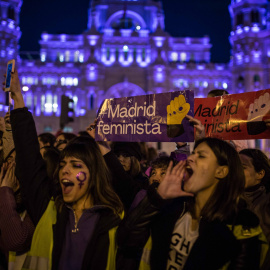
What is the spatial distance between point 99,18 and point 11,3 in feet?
42.4

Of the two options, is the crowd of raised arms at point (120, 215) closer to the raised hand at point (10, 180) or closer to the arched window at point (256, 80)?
A: the raised hand at point (10, 180)

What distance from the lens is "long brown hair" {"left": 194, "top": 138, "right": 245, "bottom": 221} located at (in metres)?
3.34

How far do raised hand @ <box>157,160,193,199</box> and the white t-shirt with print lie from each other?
33cm

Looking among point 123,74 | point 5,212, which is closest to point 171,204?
point 5,212

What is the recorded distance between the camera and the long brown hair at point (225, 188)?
3338mm

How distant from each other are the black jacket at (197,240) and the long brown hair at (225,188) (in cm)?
9

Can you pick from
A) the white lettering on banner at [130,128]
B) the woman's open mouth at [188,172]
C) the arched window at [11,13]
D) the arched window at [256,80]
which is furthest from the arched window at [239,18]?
the woman's open mouth at [188,172]

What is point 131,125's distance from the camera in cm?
532

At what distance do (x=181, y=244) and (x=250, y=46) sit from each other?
51.4 metres

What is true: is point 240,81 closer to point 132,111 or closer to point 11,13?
point 11,13

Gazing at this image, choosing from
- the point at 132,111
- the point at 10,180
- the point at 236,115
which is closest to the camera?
the point at 10,180

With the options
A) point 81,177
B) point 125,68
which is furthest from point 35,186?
point 125,68

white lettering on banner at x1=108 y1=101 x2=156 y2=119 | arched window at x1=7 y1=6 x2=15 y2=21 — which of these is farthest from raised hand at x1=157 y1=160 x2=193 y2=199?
arched window at x1=7 y1=6 x2=15 y2=21

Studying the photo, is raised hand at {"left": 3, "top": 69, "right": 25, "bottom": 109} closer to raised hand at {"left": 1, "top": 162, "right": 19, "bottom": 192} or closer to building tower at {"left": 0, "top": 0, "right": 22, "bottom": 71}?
raised hand at {"left": 1, "top": 162, "right": 19, "bottom": 192}
